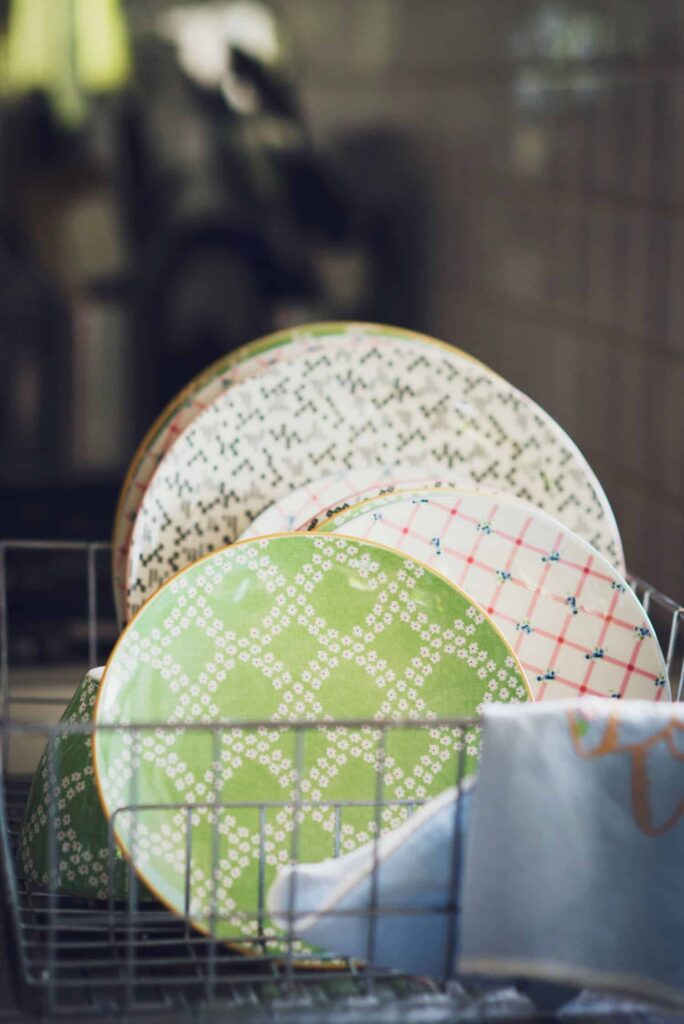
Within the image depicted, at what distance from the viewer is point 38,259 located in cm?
144

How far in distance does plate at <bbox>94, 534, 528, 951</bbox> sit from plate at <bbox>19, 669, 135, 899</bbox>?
39 millimetres

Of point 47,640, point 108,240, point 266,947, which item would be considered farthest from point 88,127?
point 266,947

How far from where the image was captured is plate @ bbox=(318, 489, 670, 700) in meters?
0.66

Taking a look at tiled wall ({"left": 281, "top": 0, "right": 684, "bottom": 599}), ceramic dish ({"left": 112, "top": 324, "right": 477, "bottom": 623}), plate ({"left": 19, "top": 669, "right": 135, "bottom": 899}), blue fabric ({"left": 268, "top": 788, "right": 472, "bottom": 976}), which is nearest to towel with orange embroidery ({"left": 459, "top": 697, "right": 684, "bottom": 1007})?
blue fabric ({"left": 268, "top": 788, "right": 472, "bottom": 976})

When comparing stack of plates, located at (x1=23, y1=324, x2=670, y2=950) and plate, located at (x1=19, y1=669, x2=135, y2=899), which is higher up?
stack of plates, located at (x1=23, y1=324, x2=670, y2=950)

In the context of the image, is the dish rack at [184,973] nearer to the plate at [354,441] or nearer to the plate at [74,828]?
the plate at [74,828]

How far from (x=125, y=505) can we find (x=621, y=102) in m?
0.79

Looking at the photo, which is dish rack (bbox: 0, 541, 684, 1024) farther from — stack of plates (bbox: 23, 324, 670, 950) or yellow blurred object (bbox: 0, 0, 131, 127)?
yellow blurred object (bbox: 0, 0, 131, 127)

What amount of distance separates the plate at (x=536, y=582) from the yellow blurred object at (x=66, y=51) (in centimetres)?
88

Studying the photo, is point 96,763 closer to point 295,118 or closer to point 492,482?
point 492,482

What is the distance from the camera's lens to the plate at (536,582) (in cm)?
66

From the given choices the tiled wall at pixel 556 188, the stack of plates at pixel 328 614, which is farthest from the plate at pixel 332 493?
the tiled wall at pixel 556 188

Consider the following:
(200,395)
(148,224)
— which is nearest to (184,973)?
(200,395)

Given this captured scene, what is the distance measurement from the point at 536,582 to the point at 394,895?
23 cm
